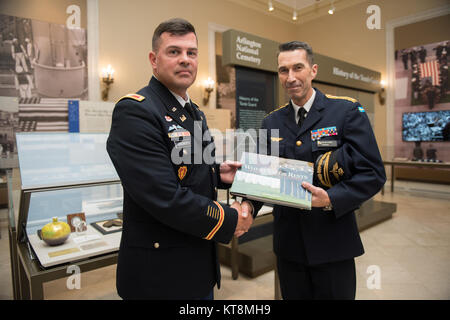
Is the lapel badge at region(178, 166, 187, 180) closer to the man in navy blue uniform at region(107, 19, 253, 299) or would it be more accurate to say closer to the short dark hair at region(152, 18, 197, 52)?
the man in navy blue uniform at region(107, 19, 253, 299)

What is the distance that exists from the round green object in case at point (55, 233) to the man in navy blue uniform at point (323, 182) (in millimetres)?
1301

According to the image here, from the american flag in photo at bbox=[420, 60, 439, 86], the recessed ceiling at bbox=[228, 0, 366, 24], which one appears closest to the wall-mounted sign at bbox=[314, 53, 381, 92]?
the american flag in photo at bbox=[420, 60, 439, 86]

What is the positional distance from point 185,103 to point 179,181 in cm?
38

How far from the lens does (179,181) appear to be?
1234 mm

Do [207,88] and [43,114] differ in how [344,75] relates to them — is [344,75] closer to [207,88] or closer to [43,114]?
[207,88]

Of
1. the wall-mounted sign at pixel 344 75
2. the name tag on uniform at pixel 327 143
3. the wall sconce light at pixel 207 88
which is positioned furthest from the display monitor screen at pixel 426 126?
the name tag on uniform at pixel 327 143

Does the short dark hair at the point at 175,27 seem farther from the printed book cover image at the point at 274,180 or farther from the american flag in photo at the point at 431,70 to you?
the american flag in photo at the point at 431,70

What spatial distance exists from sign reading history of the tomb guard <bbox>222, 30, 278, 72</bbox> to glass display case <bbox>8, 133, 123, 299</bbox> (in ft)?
4.71

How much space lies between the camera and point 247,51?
288 cm

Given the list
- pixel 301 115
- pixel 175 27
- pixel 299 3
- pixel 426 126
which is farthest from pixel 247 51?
pixel 299 3

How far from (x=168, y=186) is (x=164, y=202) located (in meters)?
0.06

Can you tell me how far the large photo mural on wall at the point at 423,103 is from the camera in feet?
27.6

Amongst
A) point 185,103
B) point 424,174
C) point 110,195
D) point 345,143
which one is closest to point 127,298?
point 185,103

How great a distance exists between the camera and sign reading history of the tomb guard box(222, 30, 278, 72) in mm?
2756
